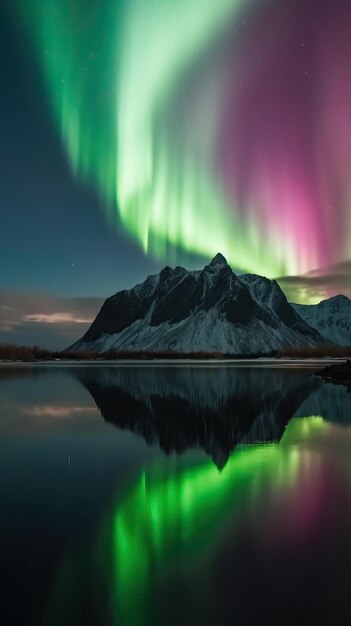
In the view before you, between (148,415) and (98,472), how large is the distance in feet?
58.9

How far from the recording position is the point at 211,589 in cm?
996

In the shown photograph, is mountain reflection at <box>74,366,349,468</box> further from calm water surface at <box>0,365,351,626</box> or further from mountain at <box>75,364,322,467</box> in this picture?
calm water surface at <box>0,365,351,626</box>

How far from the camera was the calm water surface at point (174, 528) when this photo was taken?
9.41 m

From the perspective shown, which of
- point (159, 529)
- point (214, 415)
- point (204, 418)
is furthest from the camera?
point (214, 415)

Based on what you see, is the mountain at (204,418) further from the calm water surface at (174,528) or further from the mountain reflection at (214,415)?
the calm water surface at (174,528)

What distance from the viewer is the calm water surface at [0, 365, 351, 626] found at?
370 inches

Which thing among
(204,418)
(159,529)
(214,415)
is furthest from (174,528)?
(214,415)

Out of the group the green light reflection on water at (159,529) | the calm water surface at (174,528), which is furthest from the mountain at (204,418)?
the green light reflection on water at (159,529)

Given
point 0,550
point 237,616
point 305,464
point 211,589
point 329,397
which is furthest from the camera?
point 329,397

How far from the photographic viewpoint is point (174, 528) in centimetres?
1355

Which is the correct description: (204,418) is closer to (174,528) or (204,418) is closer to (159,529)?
(174,528)

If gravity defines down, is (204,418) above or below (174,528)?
above

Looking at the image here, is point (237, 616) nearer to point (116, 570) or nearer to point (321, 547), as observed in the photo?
point (116, 570)

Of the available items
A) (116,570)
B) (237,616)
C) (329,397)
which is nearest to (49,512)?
(116,570)
